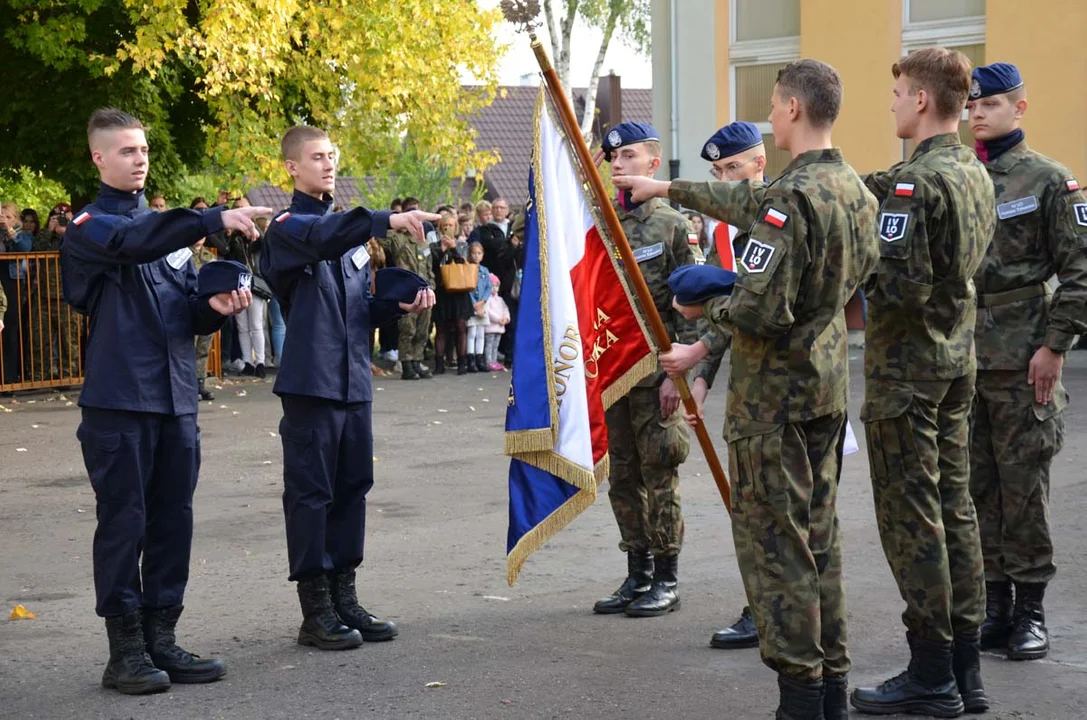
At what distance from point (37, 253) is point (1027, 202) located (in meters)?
12.5

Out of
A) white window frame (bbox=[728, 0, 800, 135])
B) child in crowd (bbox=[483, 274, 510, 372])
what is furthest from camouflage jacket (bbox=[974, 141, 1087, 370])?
white window frame (bbox=[728, 0, 800, 135])

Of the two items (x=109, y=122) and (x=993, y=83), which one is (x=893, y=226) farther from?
(x=109, y=122)

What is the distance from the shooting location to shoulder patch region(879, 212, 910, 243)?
5.23 metres

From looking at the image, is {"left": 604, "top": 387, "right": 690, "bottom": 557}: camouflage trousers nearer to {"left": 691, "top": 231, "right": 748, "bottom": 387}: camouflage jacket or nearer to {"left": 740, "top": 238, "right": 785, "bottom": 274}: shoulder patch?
{"left": 691, "top": 231, "right": 748, "bottom": 387}: camouflage jacket

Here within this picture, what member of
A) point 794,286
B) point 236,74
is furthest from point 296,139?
point 236,74

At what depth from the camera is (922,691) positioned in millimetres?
5273

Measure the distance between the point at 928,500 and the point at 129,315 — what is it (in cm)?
311

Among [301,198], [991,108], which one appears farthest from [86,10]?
[991,108]

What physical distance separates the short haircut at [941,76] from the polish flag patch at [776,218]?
979 mm

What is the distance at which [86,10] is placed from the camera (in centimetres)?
1728

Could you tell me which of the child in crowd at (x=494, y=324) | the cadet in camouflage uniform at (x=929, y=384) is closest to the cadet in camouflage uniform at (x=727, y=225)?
the cadet in camouflage uniform at (x=929, y=384)

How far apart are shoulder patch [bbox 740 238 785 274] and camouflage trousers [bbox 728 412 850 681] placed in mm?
535

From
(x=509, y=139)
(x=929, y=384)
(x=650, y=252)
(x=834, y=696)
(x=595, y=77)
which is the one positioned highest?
(x=595, y=77)

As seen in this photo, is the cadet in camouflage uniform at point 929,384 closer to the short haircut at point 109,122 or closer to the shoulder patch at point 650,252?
the shoulder patch at point 650,252
